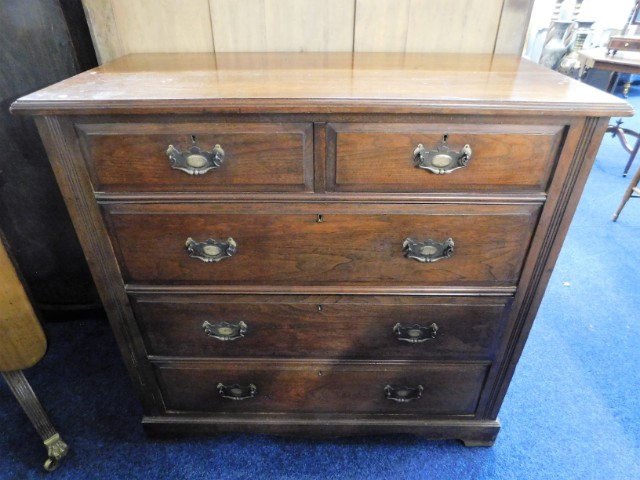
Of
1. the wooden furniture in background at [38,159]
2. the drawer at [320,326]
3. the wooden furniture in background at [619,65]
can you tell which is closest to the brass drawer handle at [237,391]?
the drawer at [320,326]

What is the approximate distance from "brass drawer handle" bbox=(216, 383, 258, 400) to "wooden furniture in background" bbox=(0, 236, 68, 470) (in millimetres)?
505

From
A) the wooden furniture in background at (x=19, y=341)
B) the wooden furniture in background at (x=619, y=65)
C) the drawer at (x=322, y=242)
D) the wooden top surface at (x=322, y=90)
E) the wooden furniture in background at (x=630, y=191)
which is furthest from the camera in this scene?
the wooden furniture in background at (x=619, y=65)

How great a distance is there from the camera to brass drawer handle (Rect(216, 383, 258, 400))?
1272 mm

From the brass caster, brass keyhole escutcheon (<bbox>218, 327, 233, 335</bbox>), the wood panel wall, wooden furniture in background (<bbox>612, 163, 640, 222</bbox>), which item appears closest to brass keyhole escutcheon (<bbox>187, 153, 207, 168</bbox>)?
brass keyhole escutcheon (<bbox>218, 327, 233, 335</bbox>)

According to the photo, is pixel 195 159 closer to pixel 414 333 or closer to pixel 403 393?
pixel 414 333

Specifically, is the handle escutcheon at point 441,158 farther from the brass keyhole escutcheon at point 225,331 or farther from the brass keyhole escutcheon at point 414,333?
the brass keyhole escutcheon at point 225,331

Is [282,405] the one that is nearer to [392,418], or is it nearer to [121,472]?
[392,418]

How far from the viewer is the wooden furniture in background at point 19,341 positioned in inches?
42.6

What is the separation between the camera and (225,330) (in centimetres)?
116

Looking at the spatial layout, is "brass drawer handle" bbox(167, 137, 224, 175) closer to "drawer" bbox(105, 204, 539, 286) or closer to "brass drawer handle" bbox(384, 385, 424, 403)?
"drawer" bbox(105, 204, 539, 286)

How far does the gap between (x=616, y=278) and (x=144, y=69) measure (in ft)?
7.38

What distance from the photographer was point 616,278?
2.11m

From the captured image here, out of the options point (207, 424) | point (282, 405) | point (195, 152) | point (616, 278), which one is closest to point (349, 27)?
point (195, 152)

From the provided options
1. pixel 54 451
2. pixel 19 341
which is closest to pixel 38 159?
pixel 19 341
